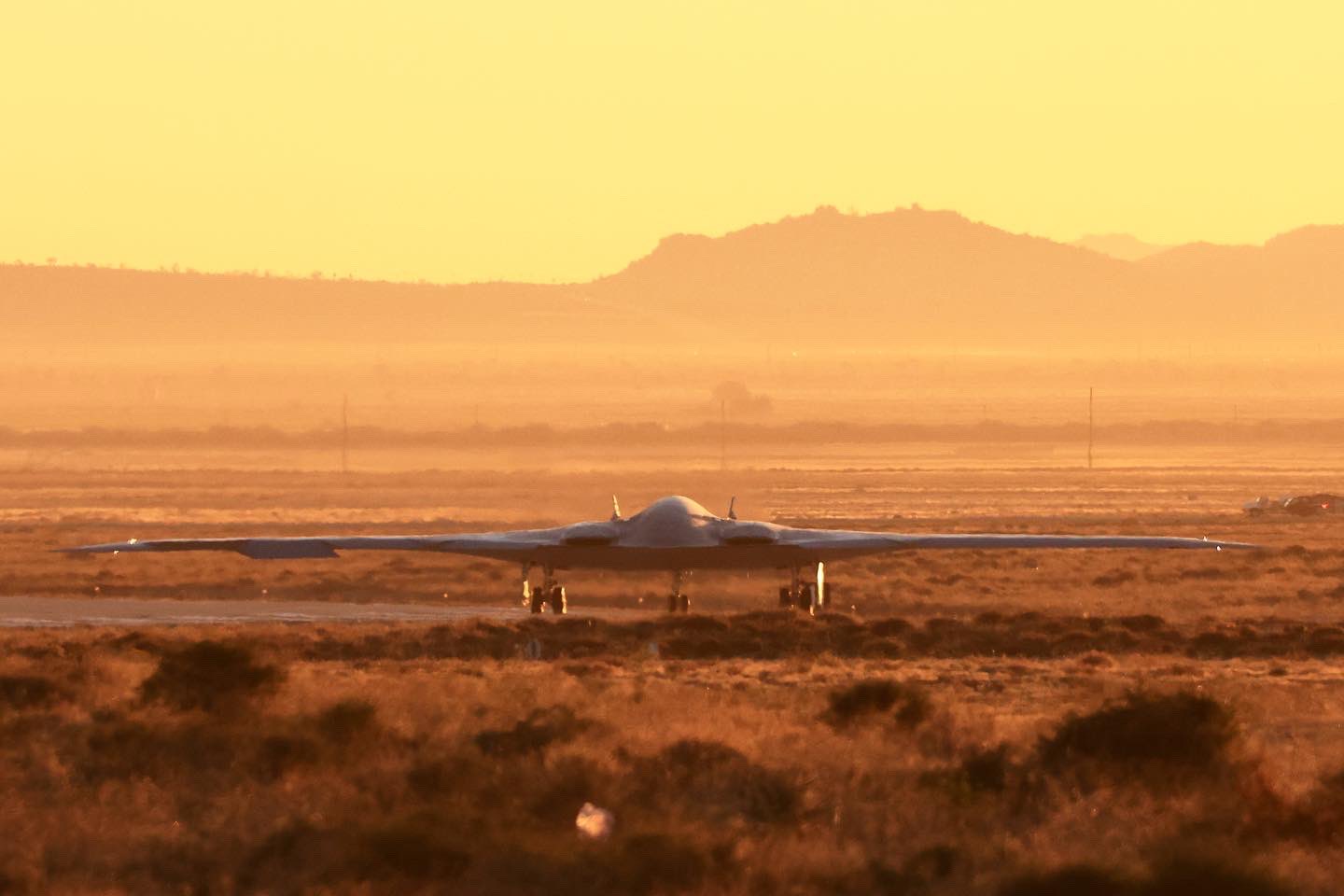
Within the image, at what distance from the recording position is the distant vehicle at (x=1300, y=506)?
4365 inches

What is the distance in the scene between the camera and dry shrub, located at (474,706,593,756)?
24422 millimetres

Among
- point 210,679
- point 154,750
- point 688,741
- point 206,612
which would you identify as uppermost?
point 688,741

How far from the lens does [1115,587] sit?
5988cm

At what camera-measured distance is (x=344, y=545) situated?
46.6 metres

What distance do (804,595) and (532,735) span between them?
23.6m

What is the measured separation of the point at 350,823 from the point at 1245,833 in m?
7.33

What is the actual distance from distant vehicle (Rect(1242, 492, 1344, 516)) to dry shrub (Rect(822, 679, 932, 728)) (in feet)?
280

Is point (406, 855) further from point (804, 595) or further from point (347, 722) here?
point (804, 595)

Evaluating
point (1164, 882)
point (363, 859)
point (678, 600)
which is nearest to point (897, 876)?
point (1164, 882)

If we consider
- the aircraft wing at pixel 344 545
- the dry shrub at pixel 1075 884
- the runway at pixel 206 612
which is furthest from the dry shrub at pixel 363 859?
the runway at pixel 206 612

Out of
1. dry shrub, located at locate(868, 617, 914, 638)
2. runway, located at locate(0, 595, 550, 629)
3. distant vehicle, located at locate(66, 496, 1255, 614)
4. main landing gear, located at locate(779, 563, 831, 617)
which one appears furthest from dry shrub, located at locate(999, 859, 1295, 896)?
main landing gear, located at locate(779, 563, 831, 617)

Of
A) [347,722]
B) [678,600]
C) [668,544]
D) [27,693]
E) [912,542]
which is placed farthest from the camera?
[678,600]

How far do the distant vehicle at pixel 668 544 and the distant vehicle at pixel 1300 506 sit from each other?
221ft

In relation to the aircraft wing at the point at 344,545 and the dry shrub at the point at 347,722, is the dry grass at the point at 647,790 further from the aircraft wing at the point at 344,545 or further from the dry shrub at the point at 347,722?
the aircraft wing at the point at 344,545
